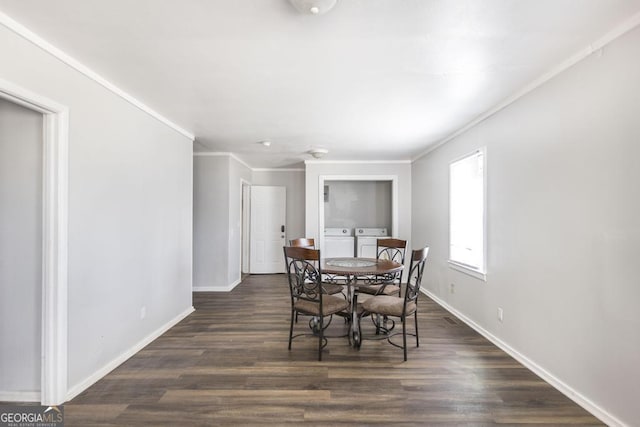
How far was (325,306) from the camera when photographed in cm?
265

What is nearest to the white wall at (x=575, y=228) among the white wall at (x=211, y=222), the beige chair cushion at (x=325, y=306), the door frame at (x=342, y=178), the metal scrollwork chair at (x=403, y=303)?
the metal scrollwork chair at (x=403, y=303)

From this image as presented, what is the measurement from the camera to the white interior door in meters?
6.24

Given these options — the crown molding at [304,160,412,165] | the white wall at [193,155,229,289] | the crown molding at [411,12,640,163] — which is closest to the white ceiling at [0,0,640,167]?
the crown molding at [411,12,640,163]

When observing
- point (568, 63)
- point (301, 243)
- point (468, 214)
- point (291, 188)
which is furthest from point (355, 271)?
point (291, 188)

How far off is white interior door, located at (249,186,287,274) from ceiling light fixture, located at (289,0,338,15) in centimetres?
494

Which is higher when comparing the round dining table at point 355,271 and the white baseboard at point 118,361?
the round dining table at point 355,271

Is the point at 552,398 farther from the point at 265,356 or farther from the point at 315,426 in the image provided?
the point at 265,356

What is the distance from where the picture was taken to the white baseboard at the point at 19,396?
6.22 feet

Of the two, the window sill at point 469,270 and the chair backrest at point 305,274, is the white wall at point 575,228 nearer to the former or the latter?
the window sill at point 469,270

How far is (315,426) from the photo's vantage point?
172 cm

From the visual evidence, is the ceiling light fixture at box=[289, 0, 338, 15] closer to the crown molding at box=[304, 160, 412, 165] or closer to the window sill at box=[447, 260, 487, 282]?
the window sill at box=[447, 260, 487, 282]

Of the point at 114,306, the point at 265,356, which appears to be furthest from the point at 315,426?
the point at 114,306

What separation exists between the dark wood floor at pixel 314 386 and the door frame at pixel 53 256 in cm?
24
